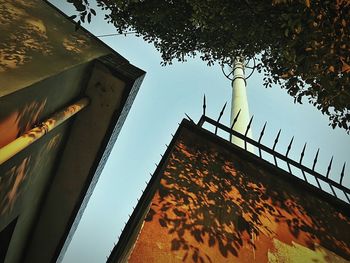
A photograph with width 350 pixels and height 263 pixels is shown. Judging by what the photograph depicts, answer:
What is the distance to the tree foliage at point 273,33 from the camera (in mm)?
4574

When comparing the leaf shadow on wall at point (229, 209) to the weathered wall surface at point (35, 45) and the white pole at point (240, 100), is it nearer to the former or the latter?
the weathered wall surface at point (35, 45)

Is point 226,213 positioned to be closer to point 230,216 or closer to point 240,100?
point 230,216

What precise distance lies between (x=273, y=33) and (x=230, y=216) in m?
5.17

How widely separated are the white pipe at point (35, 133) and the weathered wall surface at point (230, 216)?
6.37ft

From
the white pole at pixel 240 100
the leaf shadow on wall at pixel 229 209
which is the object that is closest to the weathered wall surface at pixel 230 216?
the leaf shadow on wall at pixel 229 209

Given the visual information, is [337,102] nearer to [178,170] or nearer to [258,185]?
[258,185]

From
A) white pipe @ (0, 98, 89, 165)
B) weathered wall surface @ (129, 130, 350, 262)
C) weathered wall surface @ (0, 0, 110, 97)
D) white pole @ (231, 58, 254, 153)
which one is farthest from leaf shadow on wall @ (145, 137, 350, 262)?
white pole @ (231, 58, 254, 153)

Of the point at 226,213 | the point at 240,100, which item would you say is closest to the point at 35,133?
the point at 226,213

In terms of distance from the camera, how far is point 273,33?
6.75m

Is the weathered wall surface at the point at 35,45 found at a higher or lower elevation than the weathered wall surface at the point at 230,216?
higher

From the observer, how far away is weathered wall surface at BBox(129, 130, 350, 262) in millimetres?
3154

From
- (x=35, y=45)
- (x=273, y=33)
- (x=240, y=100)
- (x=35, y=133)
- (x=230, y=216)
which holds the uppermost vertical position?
(x=273, y=33)

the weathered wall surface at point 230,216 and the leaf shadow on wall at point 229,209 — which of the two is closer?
the weathered wall surface at point 230,216

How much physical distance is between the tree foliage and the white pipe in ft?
5.45
